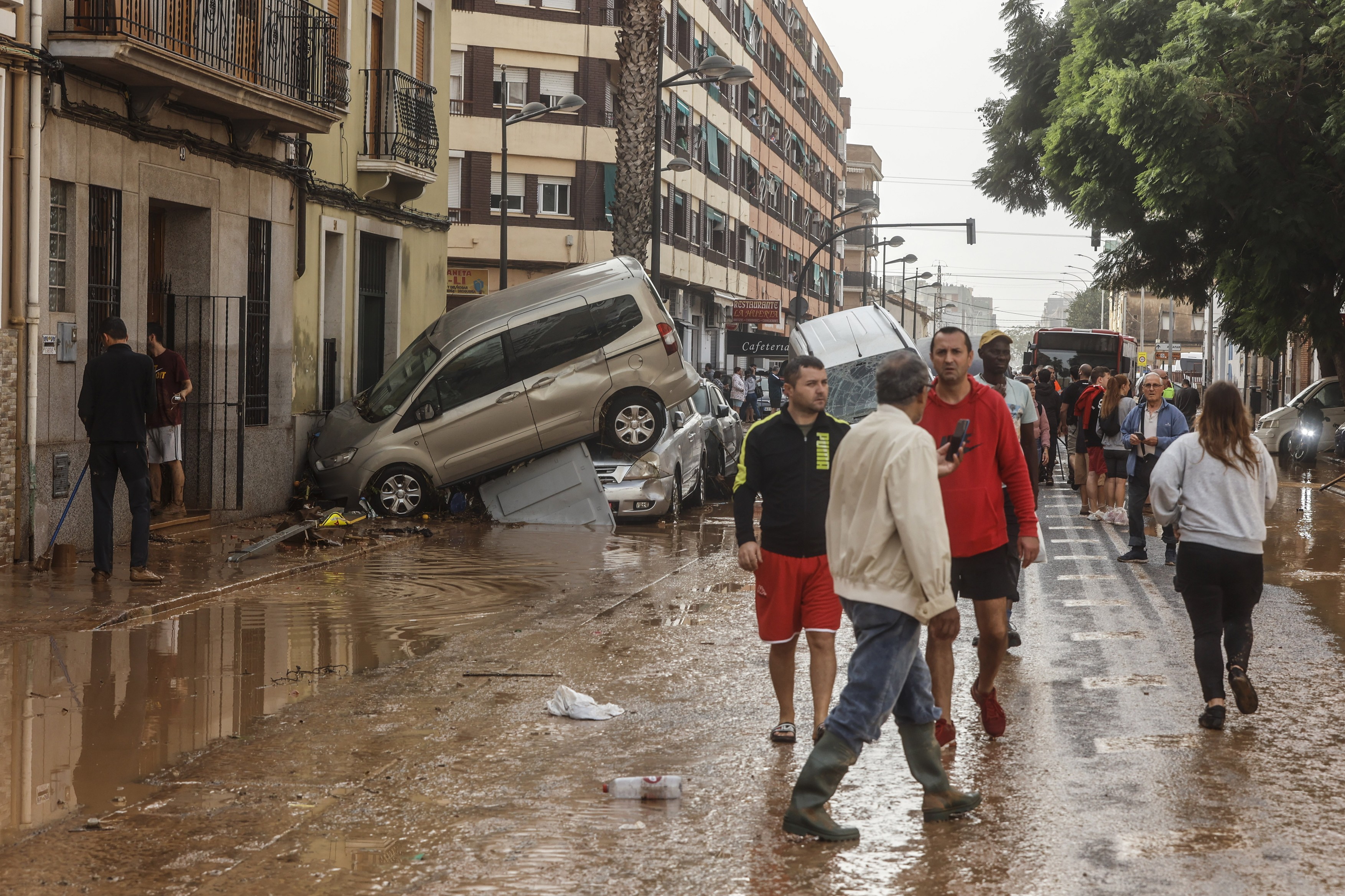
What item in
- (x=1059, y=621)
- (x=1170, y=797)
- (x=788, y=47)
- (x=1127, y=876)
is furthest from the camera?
(x=788, y=47)

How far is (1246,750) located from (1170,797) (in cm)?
100

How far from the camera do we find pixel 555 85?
42625mm

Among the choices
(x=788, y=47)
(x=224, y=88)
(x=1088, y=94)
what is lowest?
(x=224, y=88)

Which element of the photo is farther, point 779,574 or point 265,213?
point 265,213

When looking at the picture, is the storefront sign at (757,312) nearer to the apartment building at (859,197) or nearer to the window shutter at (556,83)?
the window shutter at (556,83)

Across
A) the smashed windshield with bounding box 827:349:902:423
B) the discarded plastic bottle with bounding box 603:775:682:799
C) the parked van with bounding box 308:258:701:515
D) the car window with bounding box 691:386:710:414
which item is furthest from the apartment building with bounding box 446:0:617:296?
the discarded plastic bottle with bounding box 603:775:682:799

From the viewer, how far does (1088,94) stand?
3019 centimetres

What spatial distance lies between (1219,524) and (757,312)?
39.9 meters

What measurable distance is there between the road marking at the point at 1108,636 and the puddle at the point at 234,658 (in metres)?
2.53

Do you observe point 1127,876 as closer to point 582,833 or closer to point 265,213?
point 582,833

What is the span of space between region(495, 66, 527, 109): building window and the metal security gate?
2680 cm

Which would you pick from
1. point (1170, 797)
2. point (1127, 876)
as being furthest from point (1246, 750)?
point (1127, 876)

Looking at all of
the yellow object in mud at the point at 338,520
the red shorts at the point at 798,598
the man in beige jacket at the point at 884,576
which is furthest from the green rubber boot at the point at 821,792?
the yellow object in mud at the point at 338,520

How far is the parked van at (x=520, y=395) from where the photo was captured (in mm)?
17141
